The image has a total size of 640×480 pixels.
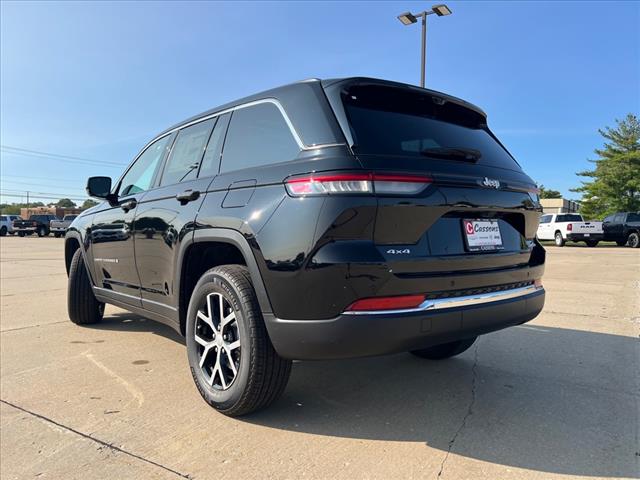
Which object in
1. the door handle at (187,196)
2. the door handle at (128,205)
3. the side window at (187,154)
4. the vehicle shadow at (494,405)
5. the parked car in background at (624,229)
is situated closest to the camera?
the vehicle shadow at (494,405)

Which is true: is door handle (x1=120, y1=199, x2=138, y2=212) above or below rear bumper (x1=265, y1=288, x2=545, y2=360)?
above

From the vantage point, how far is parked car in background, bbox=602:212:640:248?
22.9 m

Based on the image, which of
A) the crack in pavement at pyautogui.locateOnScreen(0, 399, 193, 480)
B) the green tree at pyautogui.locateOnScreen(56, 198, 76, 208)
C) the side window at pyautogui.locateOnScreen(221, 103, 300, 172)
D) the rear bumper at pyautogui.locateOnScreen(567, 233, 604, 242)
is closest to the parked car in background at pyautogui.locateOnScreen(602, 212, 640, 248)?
the rear bumper at pyautogui.locateOnScreen(567, 233, 604, 242)

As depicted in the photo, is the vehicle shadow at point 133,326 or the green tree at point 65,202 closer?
the vehicle shadow at point 133,326

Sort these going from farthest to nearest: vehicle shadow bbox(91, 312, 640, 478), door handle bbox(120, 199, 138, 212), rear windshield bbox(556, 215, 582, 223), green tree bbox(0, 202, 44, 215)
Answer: green tree bbox(0, 202, 44, 215)
rear windshield bbox(556, 215, 582, 223)
door handle bbox(120, 199, 138, 212)
vehicle shadow bbox(91, 312, 640, 478)

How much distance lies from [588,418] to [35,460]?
2.96 metres

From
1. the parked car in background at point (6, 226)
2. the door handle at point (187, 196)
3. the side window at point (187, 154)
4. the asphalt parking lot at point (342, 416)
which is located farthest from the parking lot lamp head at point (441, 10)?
the parked car in background at point (6, 226)

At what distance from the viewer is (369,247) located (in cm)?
223

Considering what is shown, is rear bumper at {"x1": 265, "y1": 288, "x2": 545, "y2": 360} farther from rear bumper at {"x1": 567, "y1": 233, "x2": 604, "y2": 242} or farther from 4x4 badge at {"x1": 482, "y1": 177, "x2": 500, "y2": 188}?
rear bumper at {"x1": 567, "y1": 233, "x2": 604, "y2": 242}

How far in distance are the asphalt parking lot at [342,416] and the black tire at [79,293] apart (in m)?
0.57

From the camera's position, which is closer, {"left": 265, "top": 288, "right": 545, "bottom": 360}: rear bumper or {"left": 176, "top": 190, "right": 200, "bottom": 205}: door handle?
{"left": 265, "top": 288, "right": 545, "bottom": 360}: rear bumper

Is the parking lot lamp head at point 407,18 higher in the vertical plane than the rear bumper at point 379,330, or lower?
higher

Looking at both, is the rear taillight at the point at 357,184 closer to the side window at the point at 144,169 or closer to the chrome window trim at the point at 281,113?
the chrome window trim at the point at 281,113

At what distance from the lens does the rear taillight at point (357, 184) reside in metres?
2.24
